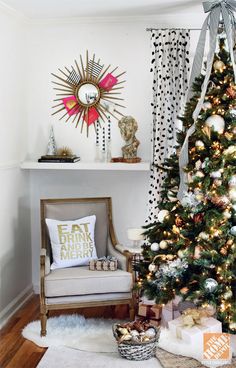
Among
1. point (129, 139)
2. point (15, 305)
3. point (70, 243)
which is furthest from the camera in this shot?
point (129, 139)

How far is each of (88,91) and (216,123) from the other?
1679 mm

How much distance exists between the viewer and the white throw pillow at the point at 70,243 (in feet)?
14.0

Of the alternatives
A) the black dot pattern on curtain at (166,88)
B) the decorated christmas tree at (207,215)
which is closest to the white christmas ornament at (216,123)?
the decorated christmas tree at (207,215)

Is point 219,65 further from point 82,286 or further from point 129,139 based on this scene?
point 82,286

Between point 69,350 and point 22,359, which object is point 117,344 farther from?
point 22,359

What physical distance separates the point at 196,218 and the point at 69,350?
1.32 meters

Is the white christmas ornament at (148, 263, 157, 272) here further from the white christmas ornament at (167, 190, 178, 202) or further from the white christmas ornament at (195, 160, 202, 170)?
the white christmas ornament at (195, 160, 202, 170)

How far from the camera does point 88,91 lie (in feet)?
15.9

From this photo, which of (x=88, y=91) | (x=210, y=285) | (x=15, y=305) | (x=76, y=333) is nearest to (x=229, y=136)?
(x=210, y=285)

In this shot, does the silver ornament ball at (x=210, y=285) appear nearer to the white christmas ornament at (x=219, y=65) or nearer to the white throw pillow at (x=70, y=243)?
the white throw pillow at (x=70, y=243)

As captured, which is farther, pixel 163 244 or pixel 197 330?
pixel 163 244

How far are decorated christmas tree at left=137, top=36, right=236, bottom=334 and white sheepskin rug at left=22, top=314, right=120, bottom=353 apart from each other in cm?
53

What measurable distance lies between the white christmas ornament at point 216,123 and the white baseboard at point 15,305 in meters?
2.28

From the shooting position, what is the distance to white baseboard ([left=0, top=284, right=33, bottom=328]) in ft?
13.9
